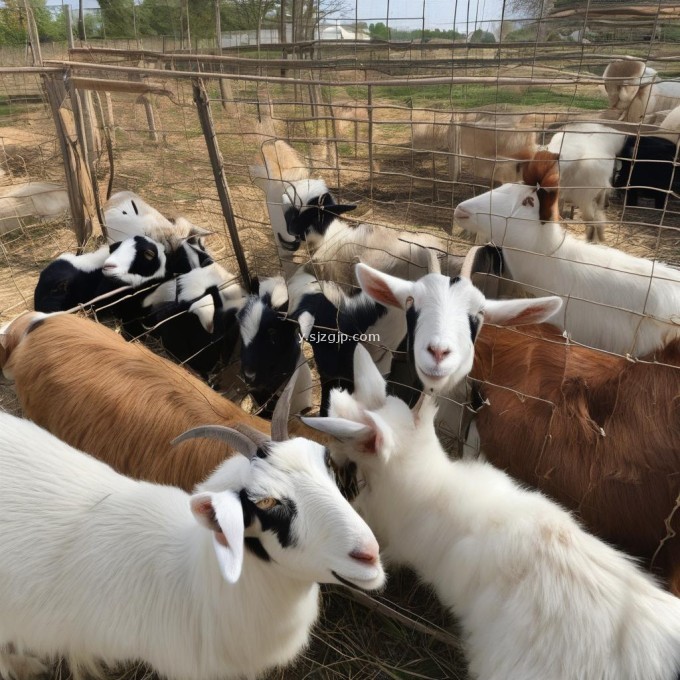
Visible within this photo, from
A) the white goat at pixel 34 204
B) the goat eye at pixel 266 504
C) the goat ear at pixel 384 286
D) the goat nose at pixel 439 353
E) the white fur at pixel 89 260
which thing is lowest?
the white goat at pixel 34 204

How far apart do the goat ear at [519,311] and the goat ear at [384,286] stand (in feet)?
1.25

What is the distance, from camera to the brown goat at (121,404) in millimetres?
2684

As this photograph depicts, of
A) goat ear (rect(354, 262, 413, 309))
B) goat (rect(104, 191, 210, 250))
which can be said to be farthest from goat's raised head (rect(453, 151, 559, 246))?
goat (rect(104, 191, 210, 250))

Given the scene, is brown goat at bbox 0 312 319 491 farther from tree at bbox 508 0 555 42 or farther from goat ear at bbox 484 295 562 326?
tree at bbox 508 0 555 42

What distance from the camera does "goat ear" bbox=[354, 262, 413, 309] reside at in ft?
8.79

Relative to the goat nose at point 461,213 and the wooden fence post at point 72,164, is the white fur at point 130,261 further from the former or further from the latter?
the goat nose at point 461,213

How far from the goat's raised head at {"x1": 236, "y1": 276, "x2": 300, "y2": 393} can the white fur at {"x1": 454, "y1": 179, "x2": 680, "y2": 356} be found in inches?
51.2

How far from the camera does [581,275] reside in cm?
340

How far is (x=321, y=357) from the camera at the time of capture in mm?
3426

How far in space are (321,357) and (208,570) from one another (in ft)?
5.55

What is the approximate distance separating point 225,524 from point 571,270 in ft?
8.85

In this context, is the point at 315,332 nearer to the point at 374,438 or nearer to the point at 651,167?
the point at 374,438

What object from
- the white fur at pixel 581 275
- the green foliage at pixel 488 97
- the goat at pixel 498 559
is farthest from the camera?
the green foliage at pixel 488 97

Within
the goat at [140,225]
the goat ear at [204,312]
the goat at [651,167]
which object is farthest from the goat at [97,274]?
the goat at [651,167]
